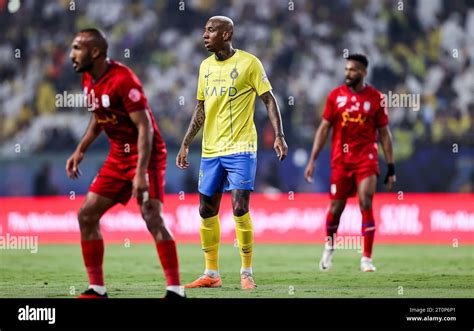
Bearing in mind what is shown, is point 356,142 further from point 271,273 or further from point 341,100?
point 271,273

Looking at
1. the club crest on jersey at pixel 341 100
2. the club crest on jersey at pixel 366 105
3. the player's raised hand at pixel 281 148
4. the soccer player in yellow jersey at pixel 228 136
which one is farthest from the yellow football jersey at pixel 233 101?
the club crest on jersey at pixel 366 105

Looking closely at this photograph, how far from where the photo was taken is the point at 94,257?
7801 millimetres

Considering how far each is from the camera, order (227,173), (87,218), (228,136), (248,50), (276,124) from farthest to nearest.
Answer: (248,50) → (227,173) → (228,136) → (276,124) → (87,218)

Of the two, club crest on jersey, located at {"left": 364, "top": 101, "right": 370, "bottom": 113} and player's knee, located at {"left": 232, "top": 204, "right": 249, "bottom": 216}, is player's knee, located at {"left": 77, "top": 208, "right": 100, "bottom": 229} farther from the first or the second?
club crest on jersey, located at {"left": 364, "top": 101, "right": 370, "bottom": 113}

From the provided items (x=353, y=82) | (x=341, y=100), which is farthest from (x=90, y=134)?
(x=353, y=82)

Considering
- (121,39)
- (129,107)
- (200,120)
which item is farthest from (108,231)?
(129,107)

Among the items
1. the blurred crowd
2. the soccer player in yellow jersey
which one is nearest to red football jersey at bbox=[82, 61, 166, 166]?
the soccer player in yellow jersey

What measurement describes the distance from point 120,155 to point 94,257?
833 millimetres

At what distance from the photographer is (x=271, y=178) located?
17484 mm

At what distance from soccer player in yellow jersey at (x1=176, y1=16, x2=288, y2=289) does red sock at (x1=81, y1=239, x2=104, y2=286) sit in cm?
173

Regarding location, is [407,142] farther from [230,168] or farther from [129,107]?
[129,107]

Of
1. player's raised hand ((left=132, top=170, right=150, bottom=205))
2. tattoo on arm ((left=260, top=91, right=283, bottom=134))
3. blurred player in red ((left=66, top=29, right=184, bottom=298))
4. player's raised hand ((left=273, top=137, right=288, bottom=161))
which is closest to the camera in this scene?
player's raised hand ((left=132, top=170, right=150, bottom=205))

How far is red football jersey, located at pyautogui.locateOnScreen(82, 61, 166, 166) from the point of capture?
749 cm

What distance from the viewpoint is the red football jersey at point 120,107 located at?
295 inches
